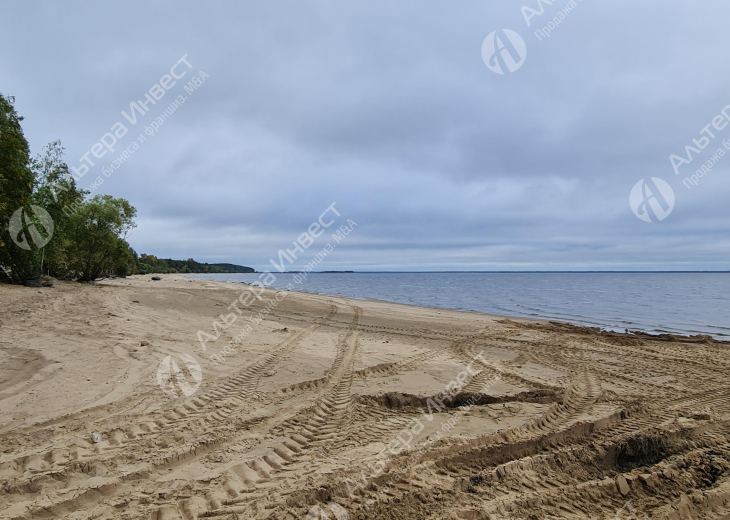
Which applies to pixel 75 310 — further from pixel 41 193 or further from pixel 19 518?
pixel 41 193

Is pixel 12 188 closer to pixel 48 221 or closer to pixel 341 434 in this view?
pixel 48 221

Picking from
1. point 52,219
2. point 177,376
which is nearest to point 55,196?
point 52,219

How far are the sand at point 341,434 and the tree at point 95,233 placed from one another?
24667mm

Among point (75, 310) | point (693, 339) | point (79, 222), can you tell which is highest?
point (79, 222)

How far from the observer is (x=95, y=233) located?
100ft

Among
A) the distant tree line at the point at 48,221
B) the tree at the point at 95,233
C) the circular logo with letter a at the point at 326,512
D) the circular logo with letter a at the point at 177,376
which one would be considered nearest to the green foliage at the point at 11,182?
the distant tree line at the point at 48,221

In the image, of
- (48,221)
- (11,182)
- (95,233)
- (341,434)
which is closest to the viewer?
(341,434)

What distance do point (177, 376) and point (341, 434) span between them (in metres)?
3.84

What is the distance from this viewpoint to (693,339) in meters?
14.9

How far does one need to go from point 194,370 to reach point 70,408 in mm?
2515

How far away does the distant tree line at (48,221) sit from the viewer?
19.2m

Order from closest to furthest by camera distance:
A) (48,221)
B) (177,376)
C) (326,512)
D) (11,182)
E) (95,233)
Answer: (326,512) → (177,376) → (11,182) → (48,221) → (95,233)

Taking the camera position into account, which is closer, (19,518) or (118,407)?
(19,518)

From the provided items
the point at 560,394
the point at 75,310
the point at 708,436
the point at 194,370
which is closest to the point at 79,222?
the point at 75,310
